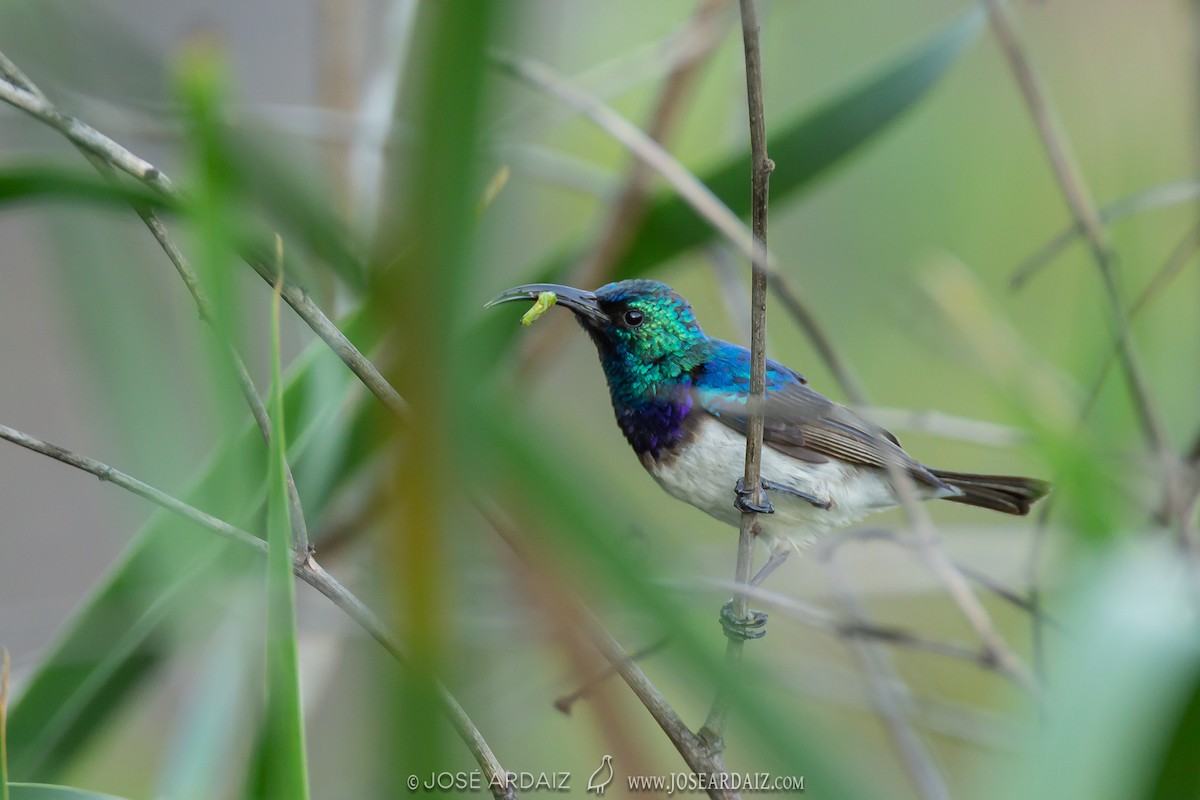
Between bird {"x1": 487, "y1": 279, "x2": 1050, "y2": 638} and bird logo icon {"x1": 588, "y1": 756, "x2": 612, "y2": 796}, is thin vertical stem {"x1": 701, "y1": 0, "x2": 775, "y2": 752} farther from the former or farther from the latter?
bird {"x1": 487, "y1": 279, "x2": 1050, "y2": 638}

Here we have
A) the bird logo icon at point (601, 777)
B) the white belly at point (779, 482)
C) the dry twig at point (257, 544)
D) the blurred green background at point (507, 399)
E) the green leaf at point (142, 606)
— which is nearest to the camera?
the blurred green background at point (507, 399)

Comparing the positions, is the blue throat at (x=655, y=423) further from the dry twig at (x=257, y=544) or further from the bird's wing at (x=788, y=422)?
the dry twig at (x=257, y=544)

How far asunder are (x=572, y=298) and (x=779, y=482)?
1.33 ft

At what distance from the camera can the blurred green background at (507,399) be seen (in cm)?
36

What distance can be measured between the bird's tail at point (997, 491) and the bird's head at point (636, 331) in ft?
1.28

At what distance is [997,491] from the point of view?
139 centimetres

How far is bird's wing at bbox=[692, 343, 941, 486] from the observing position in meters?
1.37

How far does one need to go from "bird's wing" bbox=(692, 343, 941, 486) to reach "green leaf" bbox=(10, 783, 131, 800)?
0.82 meters

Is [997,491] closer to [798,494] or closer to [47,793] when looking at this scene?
[798,494]

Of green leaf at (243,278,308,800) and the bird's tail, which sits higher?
the bird's tail

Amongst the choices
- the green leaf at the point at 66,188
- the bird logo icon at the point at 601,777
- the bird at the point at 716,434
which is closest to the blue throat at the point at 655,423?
the bird at the point at 716,434

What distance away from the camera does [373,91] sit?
199cm

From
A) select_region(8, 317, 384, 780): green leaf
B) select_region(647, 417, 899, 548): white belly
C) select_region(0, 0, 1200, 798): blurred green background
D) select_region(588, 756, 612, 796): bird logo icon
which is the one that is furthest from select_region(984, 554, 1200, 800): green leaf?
select_region(8, 317, 384, 780): green leaf

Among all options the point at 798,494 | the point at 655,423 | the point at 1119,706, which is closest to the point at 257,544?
the point at 1119,706
